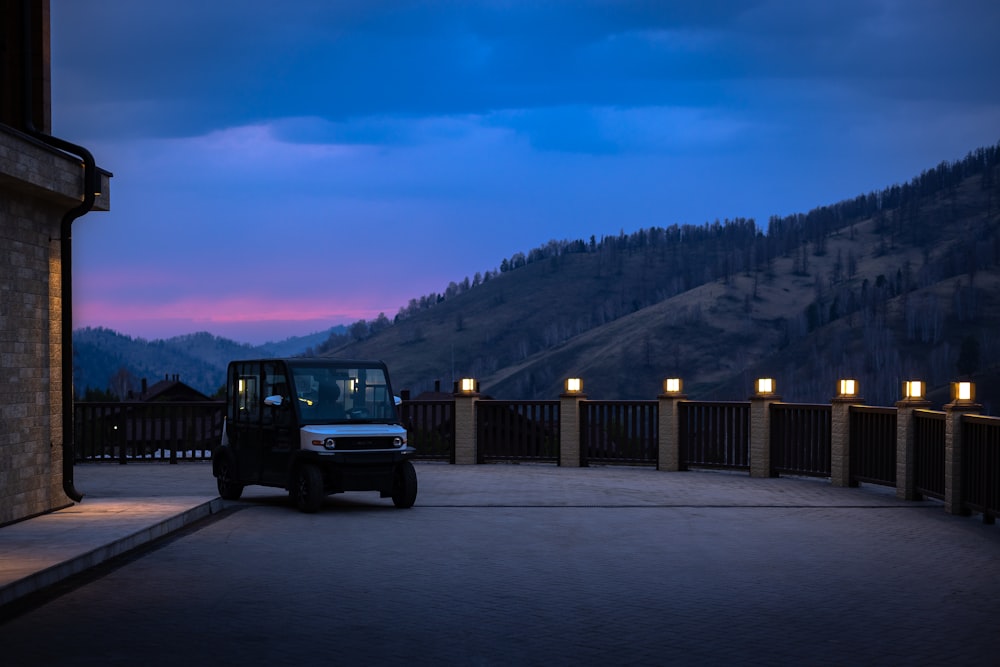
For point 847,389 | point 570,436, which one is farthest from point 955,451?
point 570,436

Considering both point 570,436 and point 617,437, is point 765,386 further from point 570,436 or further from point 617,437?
point 570,436

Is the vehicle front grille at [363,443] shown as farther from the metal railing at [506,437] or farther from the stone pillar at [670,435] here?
the metal railing at [506,437]

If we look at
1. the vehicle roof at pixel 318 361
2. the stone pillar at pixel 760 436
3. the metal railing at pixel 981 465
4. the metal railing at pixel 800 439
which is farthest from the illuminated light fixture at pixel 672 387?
the metal railing at pixel 981 465

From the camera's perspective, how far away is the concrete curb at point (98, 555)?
384 inches

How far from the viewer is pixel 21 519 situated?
14.6 meters

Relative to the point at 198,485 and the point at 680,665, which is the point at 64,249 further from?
the point at 680,665

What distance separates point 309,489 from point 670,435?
32.3ft

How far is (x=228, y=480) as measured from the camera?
17516mm

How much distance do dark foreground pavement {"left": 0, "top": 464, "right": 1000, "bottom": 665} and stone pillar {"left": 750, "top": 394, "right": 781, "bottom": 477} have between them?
176 inches

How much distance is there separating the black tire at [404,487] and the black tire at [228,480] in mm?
2434

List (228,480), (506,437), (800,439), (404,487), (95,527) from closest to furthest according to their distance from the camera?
(95,527) < (404,487) < (228,480) < (800,439) < (506,437)

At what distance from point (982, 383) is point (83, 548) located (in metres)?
135

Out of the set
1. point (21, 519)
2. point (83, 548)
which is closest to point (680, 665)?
point (83, 548)

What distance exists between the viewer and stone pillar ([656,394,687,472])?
2397 cm
